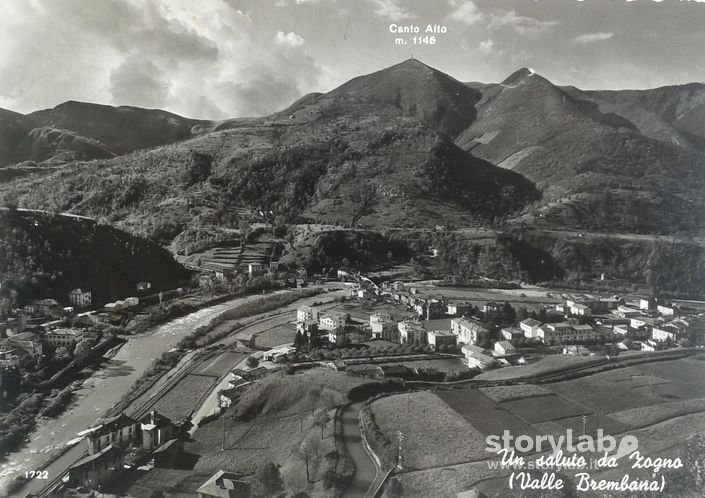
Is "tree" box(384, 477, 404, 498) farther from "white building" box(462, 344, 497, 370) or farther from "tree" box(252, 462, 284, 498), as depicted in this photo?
"white building" box(462, 344, 497, 370)

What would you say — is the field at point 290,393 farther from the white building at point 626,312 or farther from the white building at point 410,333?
the white building at point 626,312

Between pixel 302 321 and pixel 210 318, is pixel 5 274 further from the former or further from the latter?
pixel 302 321

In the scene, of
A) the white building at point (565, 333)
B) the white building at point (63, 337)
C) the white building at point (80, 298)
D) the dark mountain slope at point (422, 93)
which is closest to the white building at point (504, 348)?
the white building at point (565, 333)

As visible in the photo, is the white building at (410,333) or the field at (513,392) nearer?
the field at (513,392)

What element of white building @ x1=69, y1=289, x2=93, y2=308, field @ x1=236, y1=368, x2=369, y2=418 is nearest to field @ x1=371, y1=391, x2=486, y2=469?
field @ x1=236, y1=368, x2=369, y2=418

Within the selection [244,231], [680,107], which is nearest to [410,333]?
[244,231]

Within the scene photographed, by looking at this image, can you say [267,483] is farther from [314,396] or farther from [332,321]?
[332,321]
